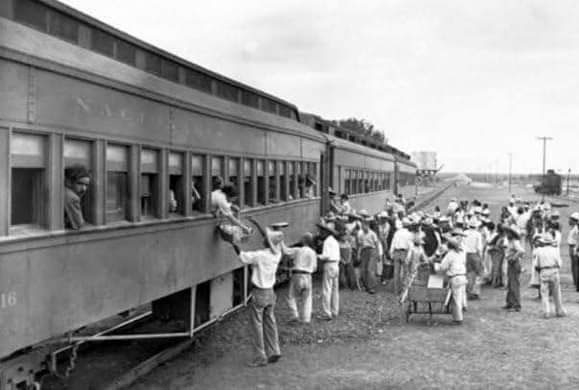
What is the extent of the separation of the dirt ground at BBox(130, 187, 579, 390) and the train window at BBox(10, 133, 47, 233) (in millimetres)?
2883

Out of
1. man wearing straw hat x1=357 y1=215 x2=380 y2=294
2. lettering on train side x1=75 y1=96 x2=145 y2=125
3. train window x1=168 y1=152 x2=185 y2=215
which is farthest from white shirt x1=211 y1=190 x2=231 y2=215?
man wearing straw hat x1=357 y1=215 x2=380 y2=294

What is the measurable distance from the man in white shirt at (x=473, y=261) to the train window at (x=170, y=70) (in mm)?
7077

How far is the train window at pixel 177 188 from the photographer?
7.44 metres

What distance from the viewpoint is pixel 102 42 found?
246 inches

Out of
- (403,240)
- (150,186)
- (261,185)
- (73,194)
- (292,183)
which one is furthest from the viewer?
(403,240)

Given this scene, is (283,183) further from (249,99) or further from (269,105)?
(249,99)

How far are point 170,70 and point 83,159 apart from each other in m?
2.34

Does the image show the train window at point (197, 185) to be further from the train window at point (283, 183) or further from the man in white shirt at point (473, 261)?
the man in white shirt at point (473, 261)

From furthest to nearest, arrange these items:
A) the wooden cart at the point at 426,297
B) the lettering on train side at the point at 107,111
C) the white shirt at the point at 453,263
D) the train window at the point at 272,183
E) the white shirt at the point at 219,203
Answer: the train window at the point at 272,183 → the white shirt at the point at 453,263 → the wooden cart at the point at 426,297 → the white shirt at the point at 219,203 → the lettering on train side at the point at 107,111

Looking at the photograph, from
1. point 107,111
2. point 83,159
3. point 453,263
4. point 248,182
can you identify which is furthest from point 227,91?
point 453,263

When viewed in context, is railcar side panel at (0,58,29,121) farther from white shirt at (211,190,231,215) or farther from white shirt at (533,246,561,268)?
white shirt at (533,246,561,268)

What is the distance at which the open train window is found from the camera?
5.40 meters

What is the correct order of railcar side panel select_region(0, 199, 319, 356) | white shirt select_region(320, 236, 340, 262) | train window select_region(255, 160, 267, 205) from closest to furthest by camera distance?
railcar side panel select_region(0, 199, 319, 356) < train window select_region(255, 160, 267, 205) < white shirt select_region(320, 236, 340, 262)

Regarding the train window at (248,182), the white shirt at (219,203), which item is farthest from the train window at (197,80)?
the train window at (248,182)
